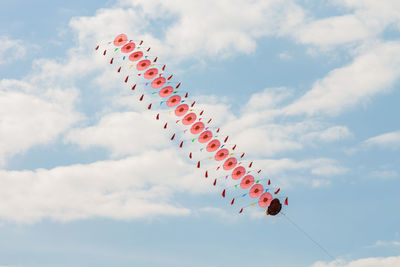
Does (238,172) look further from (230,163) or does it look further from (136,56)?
(136,56)

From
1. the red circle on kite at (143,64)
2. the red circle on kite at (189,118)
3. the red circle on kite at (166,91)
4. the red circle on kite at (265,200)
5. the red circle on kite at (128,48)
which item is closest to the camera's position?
the red circle on kite at (265,200)

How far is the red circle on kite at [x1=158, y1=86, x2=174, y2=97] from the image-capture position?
61.1m

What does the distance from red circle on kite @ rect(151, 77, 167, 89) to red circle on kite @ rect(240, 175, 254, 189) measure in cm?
1610

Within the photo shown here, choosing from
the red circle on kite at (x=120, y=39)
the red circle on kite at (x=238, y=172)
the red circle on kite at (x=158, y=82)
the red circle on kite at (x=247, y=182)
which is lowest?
the red circle on kite at (x=247, y=182)

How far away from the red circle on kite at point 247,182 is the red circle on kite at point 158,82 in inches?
634

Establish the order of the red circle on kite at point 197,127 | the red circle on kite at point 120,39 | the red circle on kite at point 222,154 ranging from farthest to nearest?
the red circle on kite at point 120,39
the red circle on kite at point 197,127
the red circle on kite at point 222,154

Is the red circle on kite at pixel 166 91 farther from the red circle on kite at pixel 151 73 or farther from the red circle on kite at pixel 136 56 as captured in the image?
the red circle on kite at pixel 136 56

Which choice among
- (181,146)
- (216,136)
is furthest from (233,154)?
(181,146)

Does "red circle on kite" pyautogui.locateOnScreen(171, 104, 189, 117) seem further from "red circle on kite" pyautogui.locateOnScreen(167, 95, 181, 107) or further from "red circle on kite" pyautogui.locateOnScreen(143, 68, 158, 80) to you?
"red circle on kite" pyautogui.locateOnScreen(143, 68, 158, 80)

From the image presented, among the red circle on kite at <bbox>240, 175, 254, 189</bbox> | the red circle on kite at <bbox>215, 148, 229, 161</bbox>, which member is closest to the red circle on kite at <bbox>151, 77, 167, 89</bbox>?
the red circle on kite at <bbox>215, 148, 229, 161</bbox>

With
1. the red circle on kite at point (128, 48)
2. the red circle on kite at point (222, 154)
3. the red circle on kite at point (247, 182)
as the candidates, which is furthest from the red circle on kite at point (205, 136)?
the red circle on kite at point (128, 48)

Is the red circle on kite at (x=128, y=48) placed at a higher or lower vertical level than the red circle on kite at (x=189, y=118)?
higher

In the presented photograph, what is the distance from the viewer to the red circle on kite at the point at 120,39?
64.2m

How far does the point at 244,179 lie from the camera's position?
56844 mm
